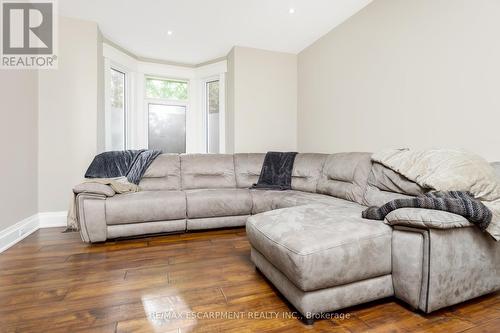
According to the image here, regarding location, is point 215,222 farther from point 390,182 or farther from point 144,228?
point 390,182

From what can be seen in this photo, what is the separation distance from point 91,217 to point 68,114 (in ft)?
5.04

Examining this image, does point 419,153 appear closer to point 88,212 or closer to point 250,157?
point 250,157

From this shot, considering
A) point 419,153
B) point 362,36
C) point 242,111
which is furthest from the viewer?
point 242,111

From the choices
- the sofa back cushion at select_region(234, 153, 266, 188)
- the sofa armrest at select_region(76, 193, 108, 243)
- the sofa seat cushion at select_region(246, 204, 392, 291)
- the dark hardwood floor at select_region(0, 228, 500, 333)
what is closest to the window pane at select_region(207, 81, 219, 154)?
the sofa back cushion at select_region(234, 153, 266, 188)

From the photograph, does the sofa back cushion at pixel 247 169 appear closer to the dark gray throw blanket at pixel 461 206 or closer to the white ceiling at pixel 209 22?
the white ceiling at pixel 209 22

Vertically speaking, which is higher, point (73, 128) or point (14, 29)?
point (14, 29)

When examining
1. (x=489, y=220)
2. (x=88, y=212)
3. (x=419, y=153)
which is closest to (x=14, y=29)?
(x=88, y=212)

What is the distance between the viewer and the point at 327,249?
4.28 ft

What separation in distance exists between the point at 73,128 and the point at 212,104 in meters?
2.26

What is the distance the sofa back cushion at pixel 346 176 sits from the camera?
2479 mm

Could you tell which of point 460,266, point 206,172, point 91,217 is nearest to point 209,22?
point 206,172

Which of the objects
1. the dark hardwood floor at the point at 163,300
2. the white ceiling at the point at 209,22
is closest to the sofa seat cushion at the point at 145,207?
the dark hardwood floor at the point at 163,300

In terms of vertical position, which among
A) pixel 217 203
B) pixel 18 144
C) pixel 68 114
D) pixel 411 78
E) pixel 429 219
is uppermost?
pixel 411 78

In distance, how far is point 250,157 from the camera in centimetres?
376
